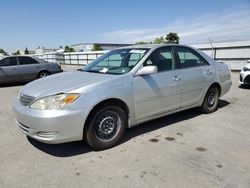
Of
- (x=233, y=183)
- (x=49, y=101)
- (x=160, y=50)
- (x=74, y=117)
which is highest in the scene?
(x=160, y=50)

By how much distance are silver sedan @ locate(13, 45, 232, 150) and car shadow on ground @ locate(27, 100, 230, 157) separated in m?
0.30

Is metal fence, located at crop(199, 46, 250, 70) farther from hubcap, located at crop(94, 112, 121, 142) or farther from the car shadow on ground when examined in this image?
hubcap, located at crop(94, 112, 121, 142)

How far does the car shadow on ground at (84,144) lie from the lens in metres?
3.49

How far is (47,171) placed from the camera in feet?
9.70

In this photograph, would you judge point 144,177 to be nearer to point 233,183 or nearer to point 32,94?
point 233,183

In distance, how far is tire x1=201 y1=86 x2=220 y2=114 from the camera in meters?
5.11

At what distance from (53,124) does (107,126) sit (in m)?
0.86

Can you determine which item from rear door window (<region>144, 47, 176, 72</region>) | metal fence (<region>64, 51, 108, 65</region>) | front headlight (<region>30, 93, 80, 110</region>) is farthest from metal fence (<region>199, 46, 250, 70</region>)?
front headlight (<region>30, 93, 80, 110</region>)

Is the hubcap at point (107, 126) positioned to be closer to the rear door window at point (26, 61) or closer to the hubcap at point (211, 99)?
the hubcap at point (211, 99)

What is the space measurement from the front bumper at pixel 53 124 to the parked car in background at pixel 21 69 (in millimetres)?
8237

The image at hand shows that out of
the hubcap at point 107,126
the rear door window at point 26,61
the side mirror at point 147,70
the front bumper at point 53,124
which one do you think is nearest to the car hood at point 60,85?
the front bumper at point 53,124

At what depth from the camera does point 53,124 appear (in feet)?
→ 9.97

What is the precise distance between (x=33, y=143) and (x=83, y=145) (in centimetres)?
85

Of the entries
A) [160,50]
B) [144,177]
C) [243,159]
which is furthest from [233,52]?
[144,177]
